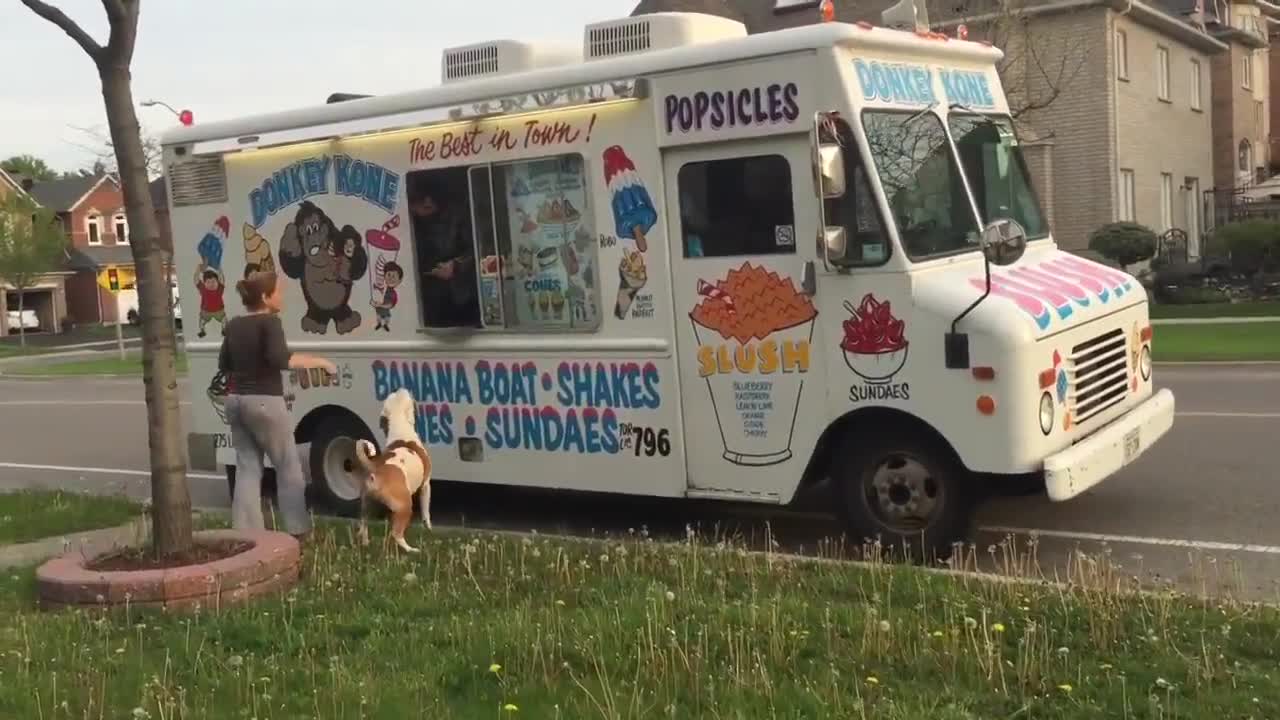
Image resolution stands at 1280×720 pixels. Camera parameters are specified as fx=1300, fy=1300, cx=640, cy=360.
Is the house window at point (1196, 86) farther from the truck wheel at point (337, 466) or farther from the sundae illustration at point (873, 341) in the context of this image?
the sundae illustration at point (873, 341)

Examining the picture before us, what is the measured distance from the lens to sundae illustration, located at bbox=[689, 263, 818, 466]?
7.30 m

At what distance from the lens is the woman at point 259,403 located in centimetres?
782

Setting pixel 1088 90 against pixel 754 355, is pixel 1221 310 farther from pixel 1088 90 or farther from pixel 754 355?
pixel 754 355

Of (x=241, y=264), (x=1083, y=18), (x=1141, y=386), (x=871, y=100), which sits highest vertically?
(x=1083, y=18)

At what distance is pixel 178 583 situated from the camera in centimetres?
618

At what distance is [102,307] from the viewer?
Result: 68.0 meters

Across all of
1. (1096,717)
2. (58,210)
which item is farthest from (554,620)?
(58,210)

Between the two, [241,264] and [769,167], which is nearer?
[769,167]

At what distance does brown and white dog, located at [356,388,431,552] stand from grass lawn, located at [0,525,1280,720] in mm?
1034

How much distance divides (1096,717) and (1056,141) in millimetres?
25857

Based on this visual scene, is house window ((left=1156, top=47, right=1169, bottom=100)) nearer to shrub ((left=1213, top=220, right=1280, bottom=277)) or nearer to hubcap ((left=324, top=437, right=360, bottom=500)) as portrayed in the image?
shrub ((left=1213, top=220, right=1280, bottom=277))

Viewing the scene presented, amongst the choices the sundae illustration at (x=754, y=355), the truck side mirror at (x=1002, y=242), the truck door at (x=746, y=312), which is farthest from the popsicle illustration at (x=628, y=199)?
the truck side mirror at (x=1002, y=242)

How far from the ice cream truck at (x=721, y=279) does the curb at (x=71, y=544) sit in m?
1.26

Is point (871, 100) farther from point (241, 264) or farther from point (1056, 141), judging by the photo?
point (1056, 141)
